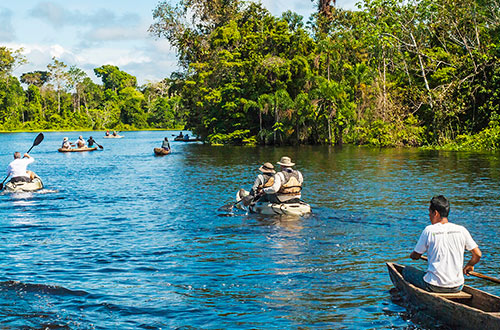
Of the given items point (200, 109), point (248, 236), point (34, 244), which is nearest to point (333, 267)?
point (248, 236)

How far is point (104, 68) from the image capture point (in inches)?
6516

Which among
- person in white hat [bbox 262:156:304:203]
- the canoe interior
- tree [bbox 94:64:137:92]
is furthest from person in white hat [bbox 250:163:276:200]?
tree [bbox 94:64:137:92]

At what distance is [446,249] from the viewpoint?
810cm

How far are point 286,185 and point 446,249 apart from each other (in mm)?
9463

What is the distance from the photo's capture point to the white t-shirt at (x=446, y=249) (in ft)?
26.5

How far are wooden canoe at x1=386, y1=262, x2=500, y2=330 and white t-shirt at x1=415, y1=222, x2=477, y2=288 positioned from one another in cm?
23

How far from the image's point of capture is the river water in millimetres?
9242

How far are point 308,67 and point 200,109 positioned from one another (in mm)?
19627

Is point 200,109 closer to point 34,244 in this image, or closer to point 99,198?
point 99,198

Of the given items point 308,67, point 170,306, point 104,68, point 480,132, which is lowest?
point 170,306

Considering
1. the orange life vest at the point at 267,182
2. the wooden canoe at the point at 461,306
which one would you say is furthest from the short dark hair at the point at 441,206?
the orange life vest at the point at 267,182

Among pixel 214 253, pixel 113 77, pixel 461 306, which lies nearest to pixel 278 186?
pixel 214 253

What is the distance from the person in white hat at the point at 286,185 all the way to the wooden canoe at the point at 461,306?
Result: 28.0 feet

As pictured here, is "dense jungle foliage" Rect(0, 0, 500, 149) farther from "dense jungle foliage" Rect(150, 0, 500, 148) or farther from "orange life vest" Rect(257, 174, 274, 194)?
"orange life vest" Rect(257, 174, 274, 194)
